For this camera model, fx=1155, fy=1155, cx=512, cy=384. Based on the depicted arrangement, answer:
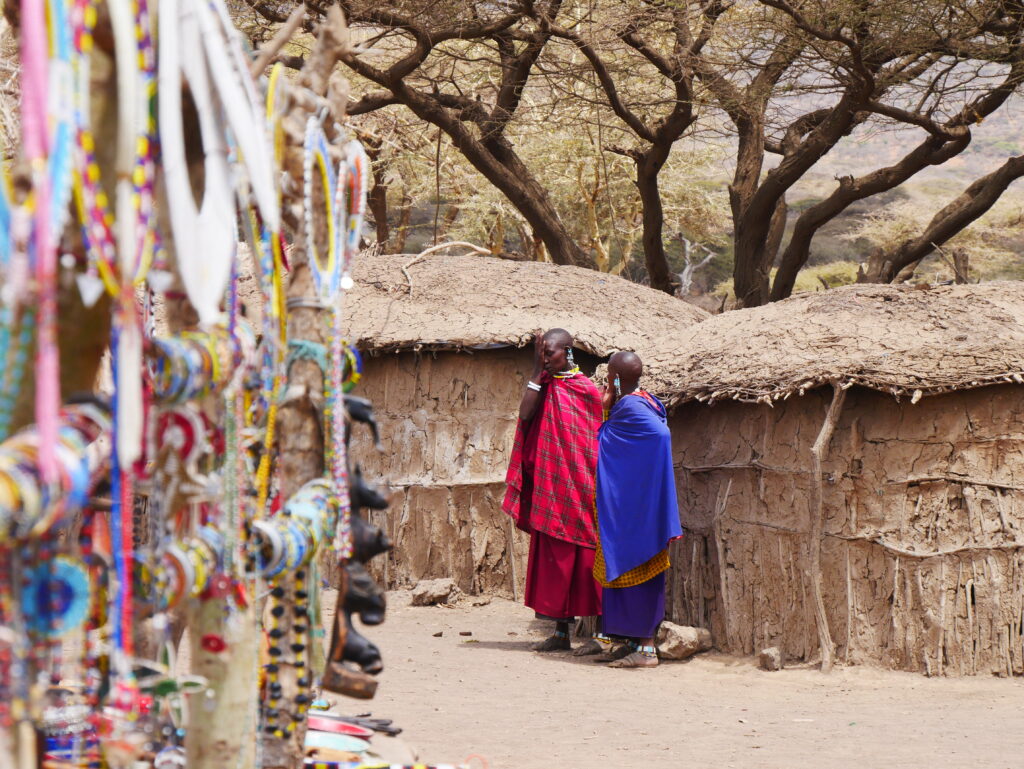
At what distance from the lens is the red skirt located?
8.04m

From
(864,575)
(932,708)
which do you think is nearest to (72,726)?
(932,708)

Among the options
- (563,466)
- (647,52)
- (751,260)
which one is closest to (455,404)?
(563,466)

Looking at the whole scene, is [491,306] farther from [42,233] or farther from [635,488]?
[42,233]

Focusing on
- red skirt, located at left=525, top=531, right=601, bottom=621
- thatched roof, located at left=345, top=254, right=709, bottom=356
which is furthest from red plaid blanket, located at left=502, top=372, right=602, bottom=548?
thatched roof, located at left=345, top=254, right=709, bottom=356

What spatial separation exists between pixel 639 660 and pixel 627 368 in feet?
6.46

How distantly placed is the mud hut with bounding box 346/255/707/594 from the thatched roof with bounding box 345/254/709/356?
18 millimetres

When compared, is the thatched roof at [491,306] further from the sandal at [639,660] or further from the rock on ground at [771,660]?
the rock on ground at [771,660]

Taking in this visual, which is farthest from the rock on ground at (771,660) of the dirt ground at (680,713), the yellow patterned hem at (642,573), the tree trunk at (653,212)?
the tree trunk at (653,212)

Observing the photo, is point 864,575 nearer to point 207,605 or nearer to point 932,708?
point 932,708

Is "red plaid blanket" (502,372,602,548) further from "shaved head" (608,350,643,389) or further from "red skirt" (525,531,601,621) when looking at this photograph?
"shaved head" (608,350,643,389)

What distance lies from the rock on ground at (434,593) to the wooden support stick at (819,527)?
3.46m

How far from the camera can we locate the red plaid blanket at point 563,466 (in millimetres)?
8078

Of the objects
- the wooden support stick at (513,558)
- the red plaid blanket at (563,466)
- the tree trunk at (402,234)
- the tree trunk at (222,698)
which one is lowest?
the wooden support stick at (513,558)

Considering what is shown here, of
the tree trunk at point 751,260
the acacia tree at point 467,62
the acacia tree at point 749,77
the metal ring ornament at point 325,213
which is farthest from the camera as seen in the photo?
the tree trunk at point 751,260
